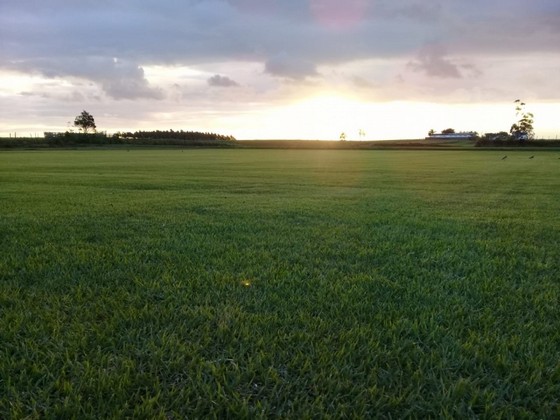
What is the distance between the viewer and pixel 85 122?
5394 inches

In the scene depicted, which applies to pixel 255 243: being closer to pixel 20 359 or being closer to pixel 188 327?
pixel 188 327

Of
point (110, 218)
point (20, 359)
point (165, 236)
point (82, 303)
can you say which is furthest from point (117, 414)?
point (110, 218)

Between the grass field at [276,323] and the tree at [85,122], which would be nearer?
the grass field at [276,323]

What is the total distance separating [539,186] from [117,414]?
596 inches

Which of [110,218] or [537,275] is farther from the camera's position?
[110,218]

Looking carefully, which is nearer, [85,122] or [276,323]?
[276,323]

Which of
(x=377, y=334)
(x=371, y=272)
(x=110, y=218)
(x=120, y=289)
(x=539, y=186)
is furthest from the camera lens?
(x=539, y=186)

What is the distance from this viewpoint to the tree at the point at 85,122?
136 m

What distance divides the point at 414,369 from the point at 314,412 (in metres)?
0.69

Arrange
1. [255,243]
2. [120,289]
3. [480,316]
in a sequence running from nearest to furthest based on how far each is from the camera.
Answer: [480,316]
[120,289]
[255,243]

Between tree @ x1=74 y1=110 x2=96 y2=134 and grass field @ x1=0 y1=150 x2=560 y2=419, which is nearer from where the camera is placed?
grass field @ x1=0 y1=150 x2=560 y2=419

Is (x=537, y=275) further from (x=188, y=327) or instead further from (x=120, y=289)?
(x=120, y=289)

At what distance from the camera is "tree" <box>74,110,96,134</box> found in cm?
13650

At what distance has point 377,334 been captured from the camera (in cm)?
278
